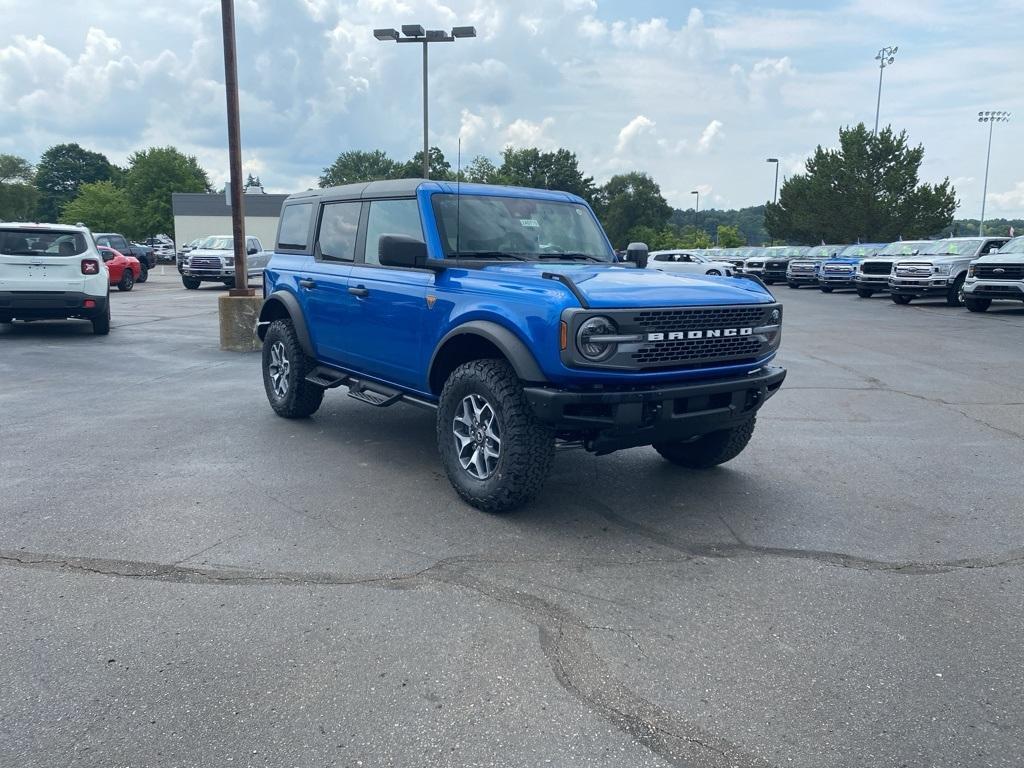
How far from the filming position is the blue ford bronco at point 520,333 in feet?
15.1

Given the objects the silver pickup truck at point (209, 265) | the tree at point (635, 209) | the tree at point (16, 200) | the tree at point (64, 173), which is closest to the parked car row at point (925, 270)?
the silver pickup truck at point (209, 265)

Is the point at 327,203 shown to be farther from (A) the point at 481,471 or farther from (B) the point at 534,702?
(B) the point at 534,702

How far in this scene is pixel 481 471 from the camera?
5109mm

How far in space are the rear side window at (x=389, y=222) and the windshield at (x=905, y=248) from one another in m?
23.5

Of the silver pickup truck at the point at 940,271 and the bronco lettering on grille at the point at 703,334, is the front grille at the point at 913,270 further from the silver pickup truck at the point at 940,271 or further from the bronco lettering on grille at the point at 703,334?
the bronco lettering on grille at the point at 703,334

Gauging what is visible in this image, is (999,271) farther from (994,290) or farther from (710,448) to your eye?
(710,448)

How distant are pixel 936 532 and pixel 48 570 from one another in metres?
4.66

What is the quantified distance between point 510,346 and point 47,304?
1071 cm

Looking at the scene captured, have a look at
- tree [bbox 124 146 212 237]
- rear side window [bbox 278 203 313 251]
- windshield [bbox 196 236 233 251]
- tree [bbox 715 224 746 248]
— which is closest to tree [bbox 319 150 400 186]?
tree [bbox 124 146 212 237]

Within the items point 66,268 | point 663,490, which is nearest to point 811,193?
point 66,268

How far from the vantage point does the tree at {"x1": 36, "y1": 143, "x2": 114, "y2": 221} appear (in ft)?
369

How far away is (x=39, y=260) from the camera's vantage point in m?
12.8

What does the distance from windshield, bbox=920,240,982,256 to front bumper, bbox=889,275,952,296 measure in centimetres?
120

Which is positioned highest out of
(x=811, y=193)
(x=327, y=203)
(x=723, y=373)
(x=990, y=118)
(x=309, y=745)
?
(x=990, y=118)
